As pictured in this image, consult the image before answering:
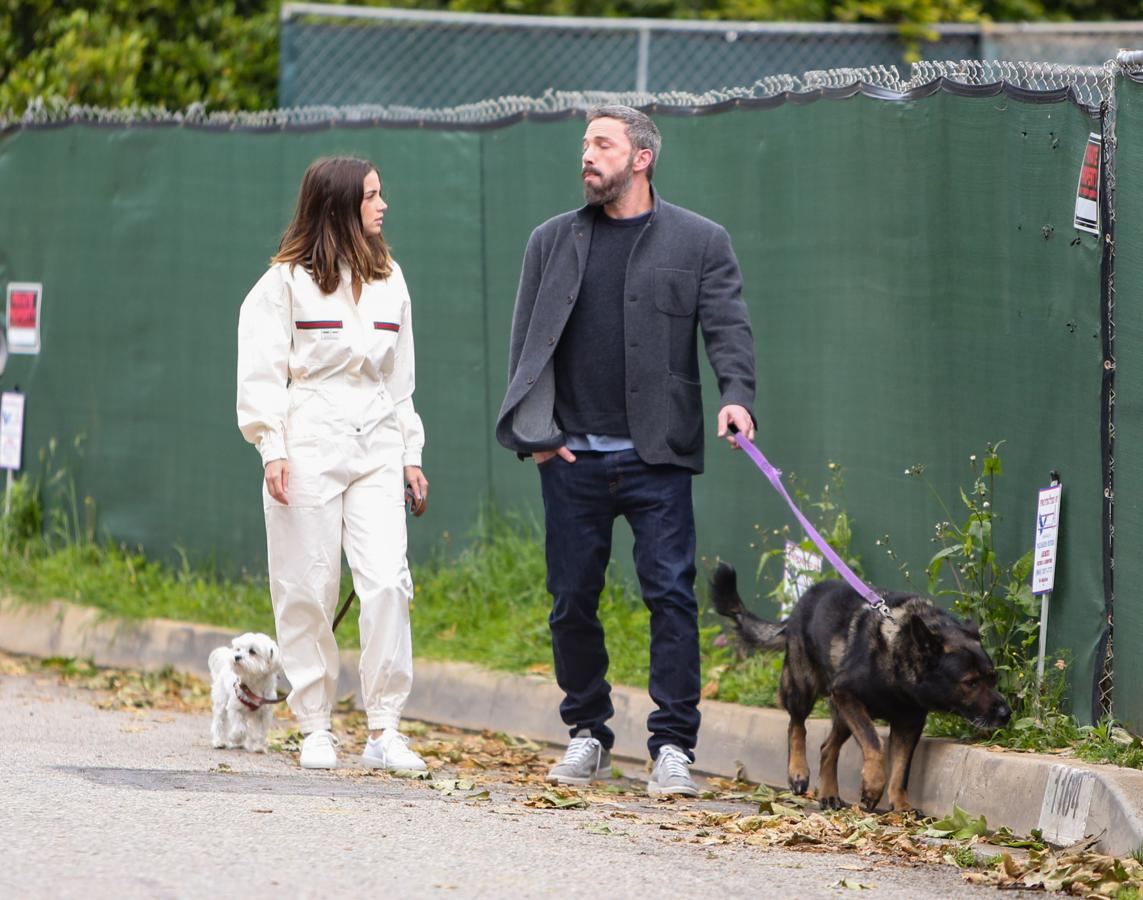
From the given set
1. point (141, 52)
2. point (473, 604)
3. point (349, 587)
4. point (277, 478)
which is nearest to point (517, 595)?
point (473, 604)

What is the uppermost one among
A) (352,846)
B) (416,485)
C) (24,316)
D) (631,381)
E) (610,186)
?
(610,186)

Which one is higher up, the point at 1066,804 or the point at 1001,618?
the point at 1001,618

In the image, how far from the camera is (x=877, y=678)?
6.75 m

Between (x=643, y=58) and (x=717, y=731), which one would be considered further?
(x=643, y=58)

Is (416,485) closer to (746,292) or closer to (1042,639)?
(746,292)

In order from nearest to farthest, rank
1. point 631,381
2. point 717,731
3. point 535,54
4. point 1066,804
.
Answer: point 1066,804
point 631,381
point 717,731
point 535,54

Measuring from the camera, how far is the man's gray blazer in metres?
7.00

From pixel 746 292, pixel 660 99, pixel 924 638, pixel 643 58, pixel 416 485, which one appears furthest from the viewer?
pixel 643 58

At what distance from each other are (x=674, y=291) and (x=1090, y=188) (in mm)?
1441

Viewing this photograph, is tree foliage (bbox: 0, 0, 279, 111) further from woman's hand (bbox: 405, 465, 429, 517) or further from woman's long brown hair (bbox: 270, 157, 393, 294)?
woman's hand (bbox: 405, 465, 429, 517)

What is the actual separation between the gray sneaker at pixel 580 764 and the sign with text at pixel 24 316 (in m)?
5.88

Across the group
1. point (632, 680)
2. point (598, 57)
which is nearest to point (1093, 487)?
point (632, 680)

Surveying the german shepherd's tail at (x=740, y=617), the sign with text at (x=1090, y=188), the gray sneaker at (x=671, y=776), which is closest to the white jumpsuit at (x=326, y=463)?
the gray sneaker at (x=671, y=776)

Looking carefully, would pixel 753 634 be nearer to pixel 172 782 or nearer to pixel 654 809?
pixel 654 809
